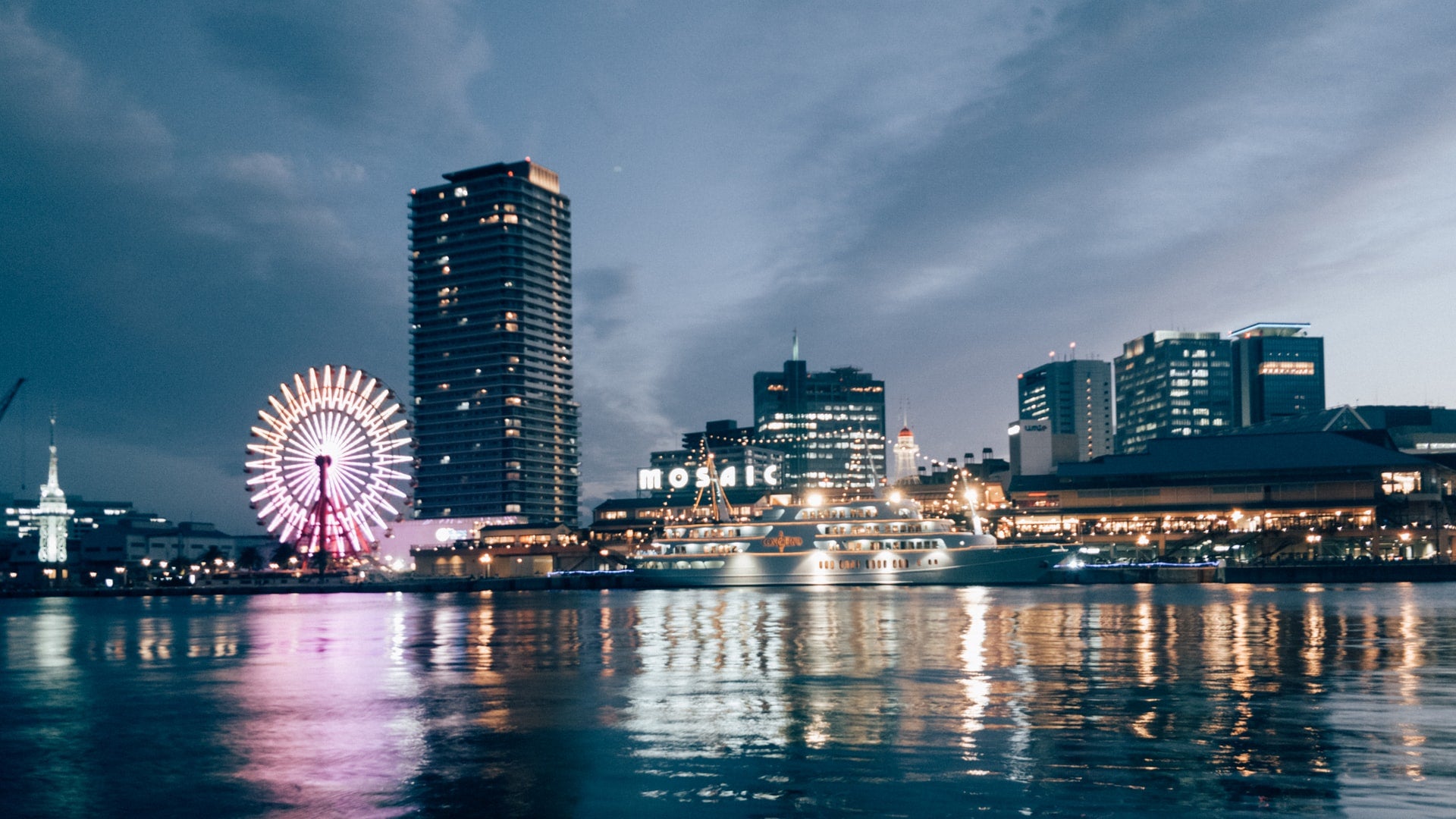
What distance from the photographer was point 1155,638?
5228cm

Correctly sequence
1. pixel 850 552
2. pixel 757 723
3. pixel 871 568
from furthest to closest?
1. pixel 850 552
2. pixel 871 568
3. pixel 757 723

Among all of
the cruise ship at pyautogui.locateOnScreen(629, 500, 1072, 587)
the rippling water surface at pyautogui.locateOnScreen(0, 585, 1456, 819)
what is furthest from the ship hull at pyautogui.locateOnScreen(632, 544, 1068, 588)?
the rippling water surface at pyautogui.locateOnScreen(0, 585, 1456, 819)

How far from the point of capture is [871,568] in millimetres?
130750

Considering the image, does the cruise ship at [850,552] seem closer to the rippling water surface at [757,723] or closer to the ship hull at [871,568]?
the ship hull at [871,568]

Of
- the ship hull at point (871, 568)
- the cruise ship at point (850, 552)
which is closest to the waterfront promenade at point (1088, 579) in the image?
the ship hull at point (871, 568)

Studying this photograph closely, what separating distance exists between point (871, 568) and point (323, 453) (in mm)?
68270

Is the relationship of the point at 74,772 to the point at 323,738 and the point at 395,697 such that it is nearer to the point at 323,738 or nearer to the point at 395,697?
the point at 323,738

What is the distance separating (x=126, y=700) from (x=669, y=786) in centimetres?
2449

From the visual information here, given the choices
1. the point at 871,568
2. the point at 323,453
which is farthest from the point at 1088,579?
the point at 323,453

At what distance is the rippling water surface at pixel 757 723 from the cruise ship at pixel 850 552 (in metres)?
66.8

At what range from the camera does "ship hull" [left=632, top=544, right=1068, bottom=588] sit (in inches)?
5089

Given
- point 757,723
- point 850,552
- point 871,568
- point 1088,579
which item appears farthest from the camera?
point 1088,579

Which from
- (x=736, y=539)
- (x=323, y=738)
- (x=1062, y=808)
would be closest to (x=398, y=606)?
(x=736, y=539)

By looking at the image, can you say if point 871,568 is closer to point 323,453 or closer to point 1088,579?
point 1088,579
